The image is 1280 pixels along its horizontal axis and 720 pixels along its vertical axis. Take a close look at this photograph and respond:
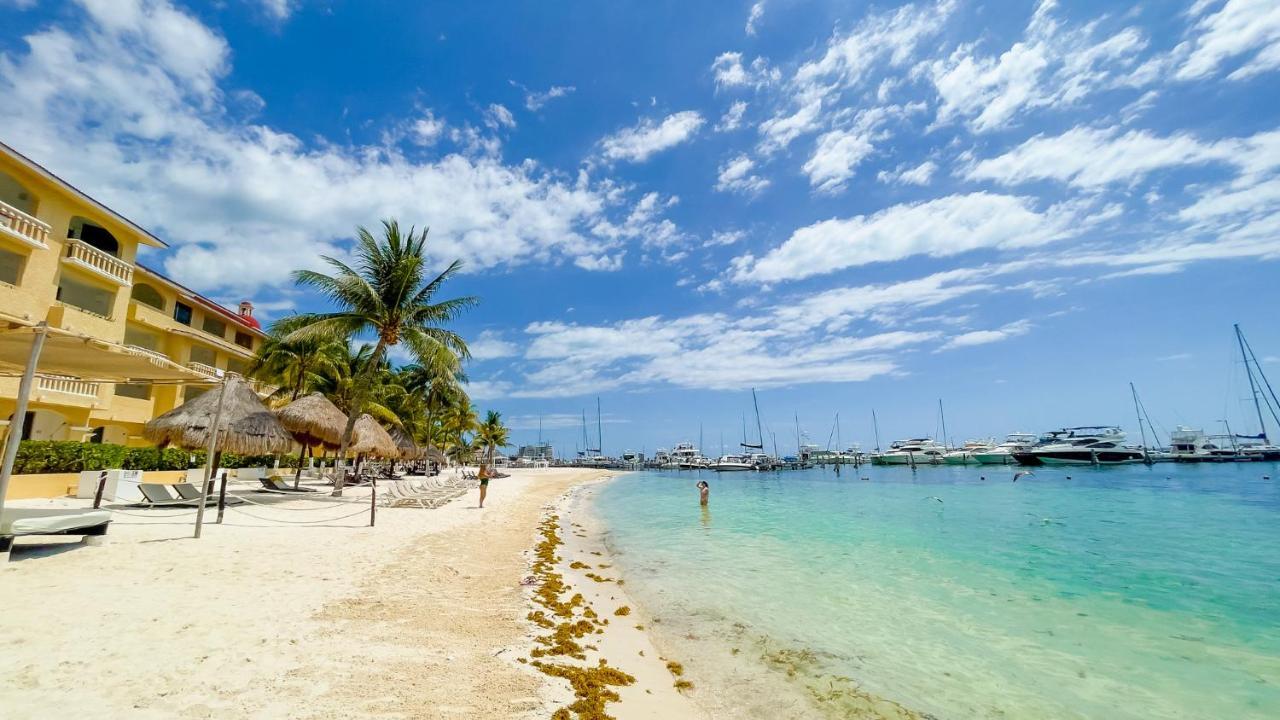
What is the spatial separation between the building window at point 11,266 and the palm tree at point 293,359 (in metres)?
8.26

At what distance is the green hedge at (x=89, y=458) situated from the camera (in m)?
13.0

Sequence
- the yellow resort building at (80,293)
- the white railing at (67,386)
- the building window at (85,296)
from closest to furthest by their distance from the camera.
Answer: the yellow resort building at (80,293)
the white railing at (67,386)
the building window at (85,296)

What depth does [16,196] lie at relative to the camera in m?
17.1

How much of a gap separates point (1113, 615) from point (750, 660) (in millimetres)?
7166

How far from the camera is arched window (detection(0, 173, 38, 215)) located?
1659 cm

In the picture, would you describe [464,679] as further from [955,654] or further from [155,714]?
[955,654]

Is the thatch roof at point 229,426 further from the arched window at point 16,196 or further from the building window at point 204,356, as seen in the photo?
the building window at point 204,356

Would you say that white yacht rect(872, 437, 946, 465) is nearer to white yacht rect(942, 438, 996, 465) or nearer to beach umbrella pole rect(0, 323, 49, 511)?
white yacht rect(942, 438, 996, 465)

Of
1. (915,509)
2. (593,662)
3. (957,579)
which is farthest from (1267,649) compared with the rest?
(915,509)

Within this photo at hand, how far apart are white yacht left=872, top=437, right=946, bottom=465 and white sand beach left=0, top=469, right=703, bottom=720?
9194cm

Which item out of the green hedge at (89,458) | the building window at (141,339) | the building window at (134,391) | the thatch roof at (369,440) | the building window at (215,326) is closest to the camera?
the green hedge at (89,458)

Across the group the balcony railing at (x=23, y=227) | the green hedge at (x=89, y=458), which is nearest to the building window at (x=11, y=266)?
the balcony railing at (x=23, y=227)

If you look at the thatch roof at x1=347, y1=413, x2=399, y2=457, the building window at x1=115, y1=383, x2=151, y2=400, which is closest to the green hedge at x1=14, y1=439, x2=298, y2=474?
the thatch roof at x1=347, y1=413, x2=399, y2=457

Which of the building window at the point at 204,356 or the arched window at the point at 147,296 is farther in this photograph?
the building window at the point at 204,356
